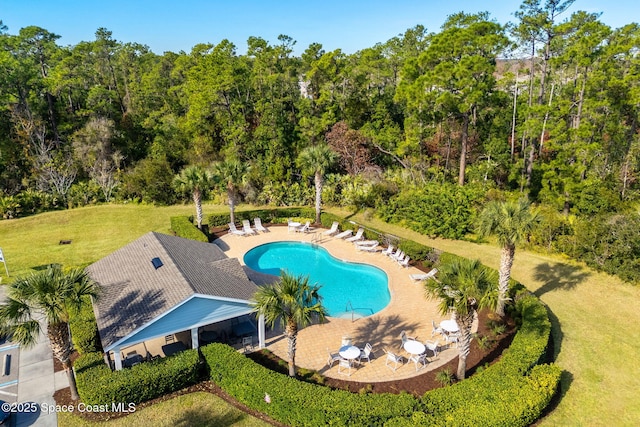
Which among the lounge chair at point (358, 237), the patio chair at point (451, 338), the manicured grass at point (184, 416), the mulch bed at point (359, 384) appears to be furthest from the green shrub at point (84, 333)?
the lounge chair at point (358, 237)

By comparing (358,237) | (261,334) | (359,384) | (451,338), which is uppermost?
(358,237)

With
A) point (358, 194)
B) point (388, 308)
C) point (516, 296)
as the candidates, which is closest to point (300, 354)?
point (388, 308)

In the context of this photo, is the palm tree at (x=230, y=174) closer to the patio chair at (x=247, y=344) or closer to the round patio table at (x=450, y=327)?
the patio chair at (x=247, y=344)

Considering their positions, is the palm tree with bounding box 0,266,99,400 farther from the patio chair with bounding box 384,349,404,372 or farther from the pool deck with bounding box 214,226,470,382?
the patio chair with bounding box 384,349,404,372

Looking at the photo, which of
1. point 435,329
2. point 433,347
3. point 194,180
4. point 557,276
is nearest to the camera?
point 433,347

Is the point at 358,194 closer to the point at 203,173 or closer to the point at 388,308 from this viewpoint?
the point at 203,173

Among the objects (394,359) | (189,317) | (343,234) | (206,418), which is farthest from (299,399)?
(343,234)

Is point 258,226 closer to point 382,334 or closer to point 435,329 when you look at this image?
point 382,334
